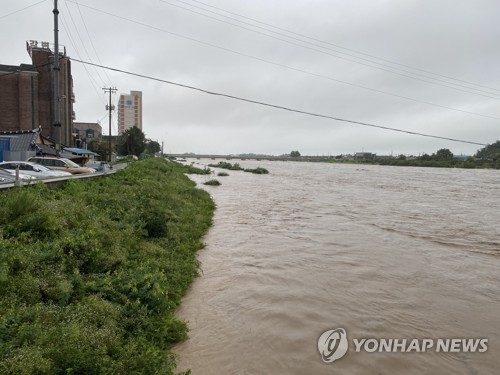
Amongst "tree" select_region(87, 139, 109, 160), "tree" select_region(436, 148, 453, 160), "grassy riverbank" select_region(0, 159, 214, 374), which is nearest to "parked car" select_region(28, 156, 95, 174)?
"grassy riverbank" select_region(0, 159, 214, 374)

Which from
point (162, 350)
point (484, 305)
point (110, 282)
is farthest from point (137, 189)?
point (484, 305)

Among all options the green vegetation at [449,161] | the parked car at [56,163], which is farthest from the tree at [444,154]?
the parked car at [56,163]

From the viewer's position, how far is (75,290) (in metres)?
5.41

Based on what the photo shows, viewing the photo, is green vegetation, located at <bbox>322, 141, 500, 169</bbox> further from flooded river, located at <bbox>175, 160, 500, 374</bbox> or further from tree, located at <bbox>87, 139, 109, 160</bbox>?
tree, located at <bbox>87, 139, 109, 160</bbox>

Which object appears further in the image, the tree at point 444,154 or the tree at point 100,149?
the tree at point 444,154

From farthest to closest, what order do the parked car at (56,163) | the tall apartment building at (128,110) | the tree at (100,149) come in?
the tall apartment building at (128,110)
the tree at (100,149)
the parked car at (56,163)

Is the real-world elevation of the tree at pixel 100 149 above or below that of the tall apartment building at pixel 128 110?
below

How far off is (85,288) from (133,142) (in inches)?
2838

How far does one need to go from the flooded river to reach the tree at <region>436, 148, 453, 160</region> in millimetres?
102495

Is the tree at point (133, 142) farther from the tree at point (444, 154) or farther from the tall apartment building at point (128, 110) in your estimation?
the tree at point (444, 154)

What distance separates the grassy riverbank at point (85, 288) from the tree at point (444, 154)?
114 meters

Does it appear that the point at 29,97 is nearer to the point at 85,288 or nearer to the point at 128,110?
the point at 85,288

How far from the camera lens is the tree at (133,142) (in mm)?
72188

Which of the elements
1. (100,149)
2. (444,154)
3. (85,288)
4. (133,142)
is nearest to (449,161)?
(444,154)
